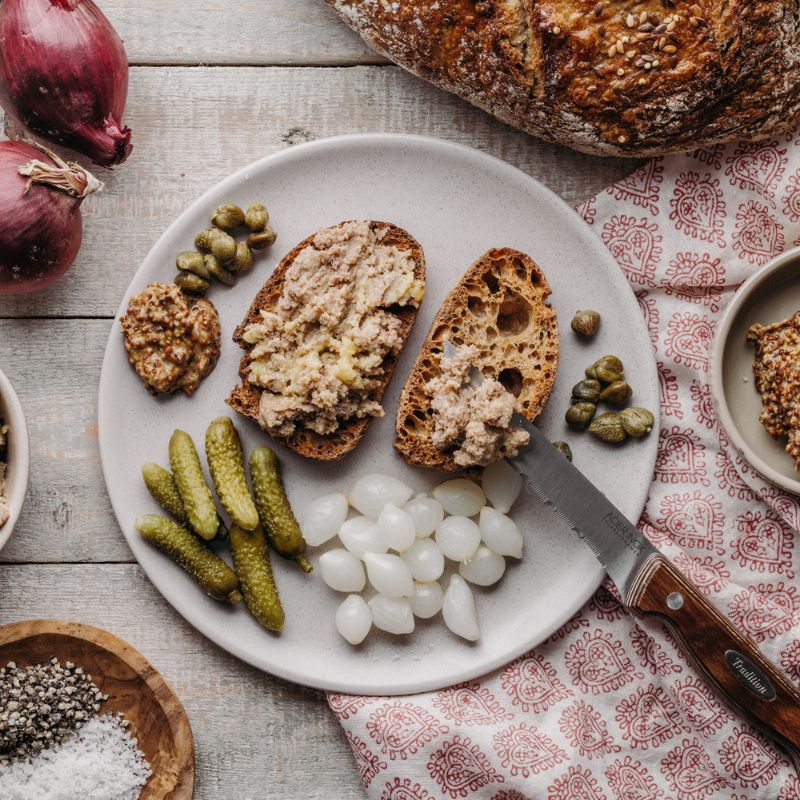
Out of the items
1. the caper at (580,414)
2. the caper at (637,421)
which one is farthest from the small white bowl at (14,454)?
the caper at (637,421)

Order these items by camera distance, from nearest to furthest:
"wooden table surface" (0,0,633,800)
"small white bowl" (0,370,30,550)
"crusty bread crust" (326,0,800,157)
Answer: "crusty bread crust" (326,0,800,157) < "small white bowl" (0,370,30,550) < "wooden table surface" (0,0,633,800)

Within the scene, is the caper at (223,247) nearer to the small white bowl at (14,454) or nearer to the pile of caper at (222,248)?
the pile of caper at (222,248)

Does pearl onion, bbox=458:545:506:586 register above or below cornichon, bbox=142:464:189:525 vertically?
below

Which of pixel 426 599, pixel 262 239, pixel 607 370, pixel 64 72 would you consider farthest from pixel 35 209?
pixel 607 370

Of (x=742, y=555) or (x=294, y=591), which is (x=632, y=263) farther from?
(x=294, y=591)

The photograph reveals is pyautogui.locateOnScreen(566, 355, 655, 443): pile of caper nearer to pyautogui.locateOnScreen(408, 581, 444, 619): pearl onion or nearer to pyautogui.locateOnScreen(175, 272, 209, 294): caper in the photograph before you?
pyautogui.locateOnScreen(408, 581, 444, 619): pearl onion

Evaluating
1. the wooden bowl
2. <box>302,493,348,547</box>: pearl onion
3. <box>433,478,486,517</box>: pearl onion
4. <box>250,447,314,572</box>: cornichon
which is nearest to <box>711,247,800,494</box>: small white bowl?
<box>433,478,486,517</box>: pearl onion
